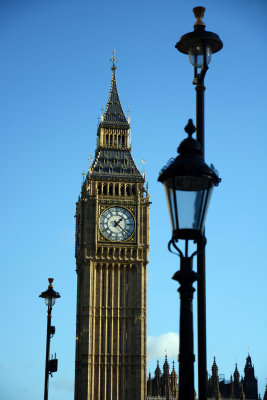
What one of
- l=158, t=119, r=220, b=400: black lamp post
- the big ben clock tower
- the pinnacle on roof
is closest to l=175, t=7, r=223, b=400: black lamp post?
l=158, t=119, r=220, b=400: black lamp post

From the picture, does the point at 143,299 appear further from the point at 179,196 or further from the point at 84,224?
the point at 179,196

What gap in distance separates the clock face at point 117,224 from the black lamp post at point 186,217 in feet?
219

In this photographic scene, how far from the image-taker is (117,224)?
7838 centimetres

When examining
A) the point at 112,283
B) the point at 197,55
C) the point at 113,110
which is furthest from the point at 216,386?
the point at 197,55

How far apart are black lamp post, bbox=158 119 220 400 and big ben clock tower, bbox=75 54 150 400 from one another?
6447 cm

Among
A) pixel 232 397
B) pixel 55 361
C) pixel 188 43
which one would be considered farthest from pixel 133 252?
pixel 188 43

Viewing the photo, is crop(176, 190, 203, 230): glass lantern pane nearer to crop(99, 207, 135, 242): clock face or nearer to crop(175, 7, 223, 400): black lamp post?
crop(175, 7, 223, 400): black lamp post

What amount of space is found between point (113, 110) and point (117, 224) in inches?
506

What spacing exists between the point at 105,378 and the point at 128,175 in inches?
696

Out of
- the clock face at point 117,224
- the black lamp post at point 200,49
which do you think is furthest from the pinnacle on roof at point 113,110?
the black lamp post at point 200,49

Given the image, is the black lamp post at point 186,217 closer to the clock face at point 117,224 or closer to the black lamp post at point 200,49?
the black lamp post at point 200,49

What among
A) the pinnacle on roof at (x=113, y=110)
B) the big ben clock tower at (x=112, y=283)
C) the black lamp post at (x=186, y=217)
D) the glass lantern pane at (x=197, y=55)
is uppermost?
the pinnacle on roof at (x=113, y=110)

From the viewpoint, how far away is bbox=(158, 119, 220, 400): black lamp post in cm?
1103

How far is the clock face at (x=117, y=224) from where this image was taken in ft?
257
